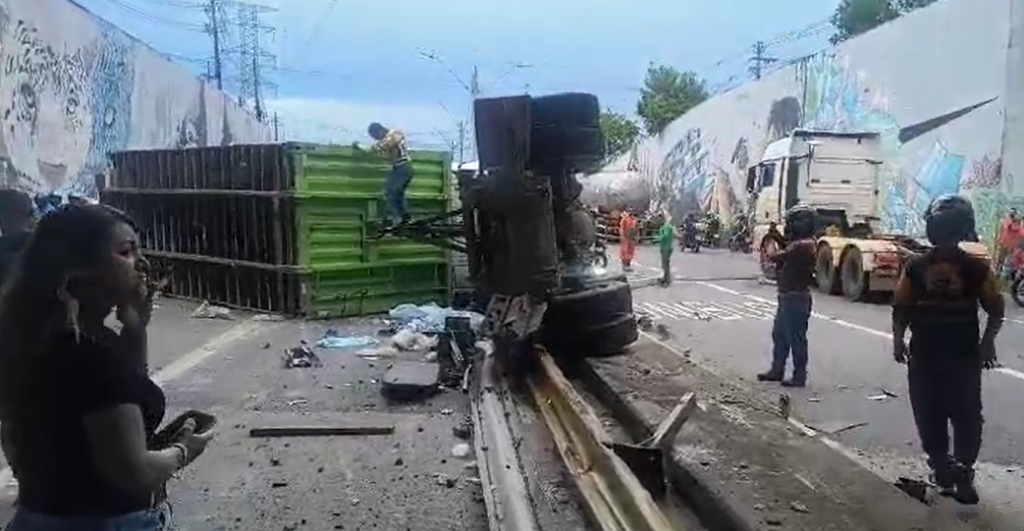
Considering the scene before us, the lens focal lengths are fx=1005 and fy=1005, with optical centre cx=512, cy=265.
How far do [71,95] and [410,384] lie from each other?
11.3 metres

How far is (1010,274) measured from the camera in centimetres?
1581

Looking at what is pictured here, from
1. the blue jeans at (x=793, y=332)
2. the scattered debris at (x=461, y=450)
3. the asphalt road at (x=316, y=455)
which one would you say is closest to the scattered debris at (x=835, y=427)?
the blue jeans at (x=793, y=332)

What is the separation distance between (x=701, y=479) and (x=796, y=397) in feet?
12.6

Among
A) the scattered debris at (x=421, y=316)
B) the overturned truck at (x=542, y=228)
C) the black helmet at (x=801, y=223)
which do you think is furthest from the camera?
the scattered debris at (x=421, y=316)

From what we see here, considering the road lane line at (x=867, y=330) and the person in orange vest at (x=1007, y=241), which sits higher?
the person in orange vest at (x=1007, y=241)

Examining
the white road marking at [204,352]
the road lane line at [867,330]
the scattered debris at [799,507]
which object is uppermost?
the scattered debris at [799,507]

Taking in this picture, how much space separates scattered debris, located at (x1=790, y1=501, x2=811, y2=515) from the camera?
4004mm

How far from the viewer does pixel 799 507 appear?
405 centimetres

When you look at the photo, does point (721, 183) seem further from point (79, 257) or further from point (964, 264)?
point (79, 257)

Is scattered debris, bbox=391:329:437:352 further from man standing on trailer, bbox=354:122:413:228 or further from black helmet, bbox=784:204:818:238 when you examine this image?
black helmet, bbox=784:204:818:238

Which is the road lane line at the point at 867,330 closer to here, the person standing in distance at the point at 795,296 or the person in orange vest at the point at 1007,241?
the person standing in distance at the point at 795,296

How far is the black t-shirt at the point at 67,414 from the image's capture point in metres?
2.18

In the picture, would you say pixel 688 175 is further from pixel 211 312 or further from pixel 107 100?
pixel 211 312

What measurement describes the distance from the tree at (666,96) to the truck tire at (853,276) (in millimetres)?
40132
